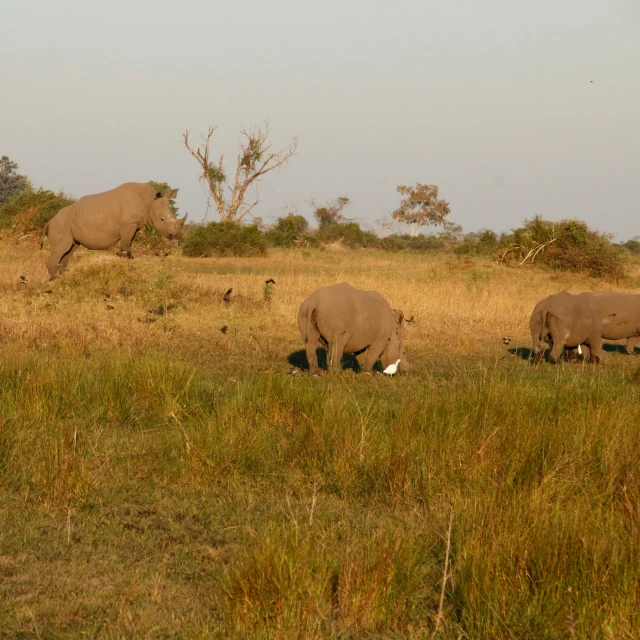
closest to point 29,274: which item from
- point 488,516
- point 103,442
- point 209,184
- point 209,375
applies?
point 209,375

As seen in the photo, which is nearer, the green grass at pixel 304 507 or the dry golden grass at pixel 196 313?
the green grass at pixel 304 507

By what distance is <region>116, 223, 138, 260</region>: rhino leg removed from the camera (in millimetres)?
15609

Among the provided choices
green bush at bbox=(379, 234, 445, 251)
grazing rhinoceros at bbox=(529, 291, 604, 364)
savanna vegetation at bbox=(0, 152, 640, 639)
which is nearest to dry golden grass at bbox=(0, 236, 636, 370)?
savanna vegetation at bbox=(0, 152, 640, 639)

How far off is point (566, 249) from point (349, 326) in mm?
19154

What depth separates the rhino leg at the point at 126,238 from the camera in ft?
51.2

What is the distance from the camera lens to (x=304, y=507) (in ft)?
17.5

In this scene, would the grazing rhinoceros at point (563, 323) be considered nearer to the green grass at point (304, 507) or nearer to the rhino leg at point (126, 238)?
the green grass at point (304, 507)

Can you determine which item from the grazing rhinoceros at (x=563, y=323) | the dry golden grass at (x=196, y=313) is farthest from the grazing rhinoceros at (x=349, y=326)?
the grazing rhinoceros at (x=563, y=323)

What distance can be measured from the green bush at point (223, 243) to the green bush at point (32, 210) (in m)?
4.48

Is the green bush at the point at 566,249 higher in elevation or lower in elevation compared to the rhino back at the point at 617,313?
higher

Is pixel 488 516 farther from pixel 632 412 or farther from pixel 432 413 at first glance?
pixel 632 412

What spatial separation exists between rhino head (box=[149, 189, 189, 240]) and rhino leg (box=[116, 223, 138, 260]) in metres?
0.39

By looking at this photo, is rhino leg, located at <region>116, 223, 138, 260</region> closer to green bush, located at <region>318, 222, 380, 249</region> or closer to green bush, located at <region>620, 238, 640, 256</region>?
green bush, located at <region>318, 222, 380, 249</region>

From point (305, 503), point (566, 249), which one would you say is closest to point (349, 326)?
point (305, 503)
